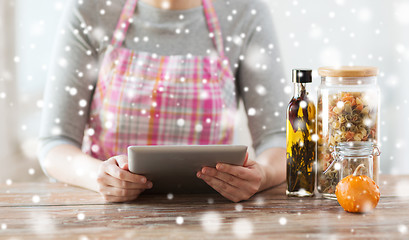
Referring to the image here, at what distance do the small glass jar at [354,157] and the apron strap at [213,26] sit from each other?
2.04 feet

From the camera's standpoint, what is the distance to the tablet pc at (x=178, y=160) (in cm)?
77

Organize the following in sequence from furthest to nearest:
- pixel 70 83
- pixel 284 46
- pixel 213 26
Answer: pixel 284 46, pixel 213 26, pixel 70 83

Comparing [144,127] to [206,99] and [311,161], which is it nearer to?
[206,99]

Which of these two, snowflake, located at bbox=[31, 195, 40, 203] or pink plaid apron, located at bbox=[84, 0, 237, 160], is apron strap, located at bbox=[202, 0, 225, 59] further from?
snowflake, located at bbox=[31, 195, 40, 203]

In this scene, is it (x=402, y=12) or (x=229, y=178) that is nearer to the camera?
(x=229, y=178)

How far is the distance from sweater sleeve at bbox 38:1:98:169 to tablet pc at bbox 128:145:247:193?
45 centimetres

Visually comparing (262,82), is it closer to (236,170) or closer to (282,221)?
(236,170)

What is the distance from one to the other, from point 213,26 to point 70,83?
0.47m

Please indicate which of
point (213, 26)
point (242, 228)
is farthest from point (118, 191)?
point (213, 26)

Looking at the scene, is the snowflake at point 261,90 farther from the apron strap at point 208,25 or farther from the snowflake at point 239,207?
the snowflake at point 239,207

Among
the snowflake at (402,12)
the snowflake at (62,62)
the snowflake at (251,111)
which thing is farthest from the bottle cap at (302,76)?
the snowflake at (402,12)

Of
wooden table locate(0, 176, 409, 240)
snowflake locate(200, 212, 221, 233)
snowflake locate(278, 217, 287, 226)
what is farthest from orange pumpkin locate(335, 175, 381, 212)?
snowflake locate(200, 212, 221, 233)

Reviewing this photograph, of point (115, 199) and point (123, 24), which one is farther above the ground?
point (123, 24)

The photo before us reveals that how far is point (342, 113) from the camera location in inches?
33.1
